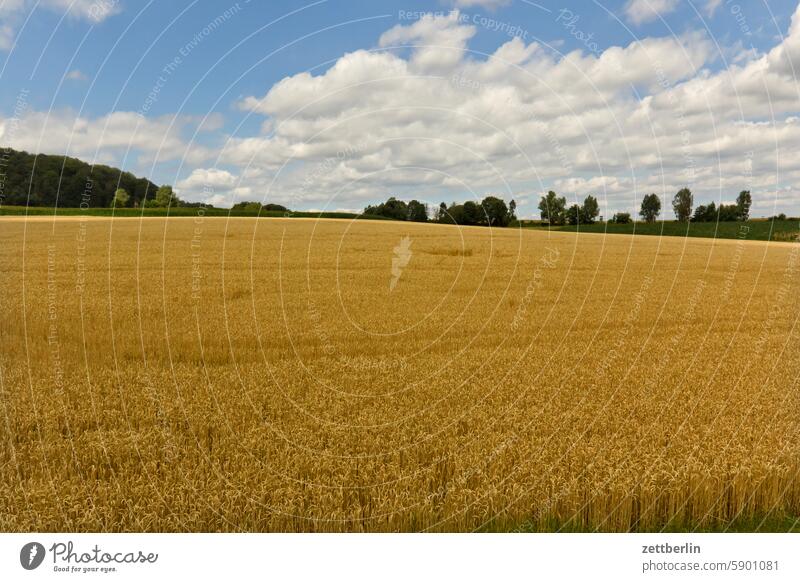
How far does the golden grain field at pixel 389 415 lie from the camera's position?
5852 mm

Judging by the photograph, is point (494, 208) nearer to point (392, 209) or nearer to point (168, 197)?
point (392, 209)

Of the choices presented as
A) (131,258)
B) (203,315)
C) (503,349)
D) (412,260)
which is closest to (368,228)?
(412,260)

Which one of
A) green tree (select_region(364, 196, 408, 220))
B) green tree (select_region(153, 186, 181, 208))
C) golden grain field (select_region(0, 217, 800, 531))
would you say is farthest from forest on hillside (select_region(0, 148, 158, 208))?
green tree (select_region(364, 196, 408, 220))

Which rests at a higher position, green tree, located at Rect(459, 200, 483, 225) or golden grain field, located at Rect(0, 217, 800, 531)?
green tree, located at Rect(459, 200, 483, 225)

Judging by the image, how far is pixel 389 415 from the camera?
796 cm

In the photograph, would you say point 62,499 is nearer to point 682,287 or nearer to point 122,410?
point 122,410

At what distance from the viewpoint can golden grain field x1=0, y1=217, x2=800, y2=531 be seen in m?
5.85

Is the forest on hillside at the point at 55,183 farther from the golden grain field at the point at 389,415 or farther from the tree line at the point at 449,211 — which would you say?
the tree line at the point at 449,211

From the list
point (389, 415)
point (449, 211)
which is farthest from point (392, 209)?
point (389, 415)

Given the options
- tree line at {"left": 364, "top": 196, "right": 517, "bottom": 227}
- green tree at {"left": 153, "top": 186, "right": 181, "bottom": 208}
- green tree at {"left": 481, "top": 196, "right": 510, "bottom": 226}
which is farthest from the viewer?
green tree at {"left": 481, "top": 196, "right": 510, "bottom": 226}

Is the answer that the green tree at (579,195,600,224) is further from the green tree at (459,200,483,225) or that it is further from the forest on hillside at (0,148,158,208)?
the forest on hillside at (0,148,158,208)

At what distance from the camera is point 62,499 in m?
5.68

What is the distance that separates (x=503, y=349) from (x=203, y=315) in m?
8.96

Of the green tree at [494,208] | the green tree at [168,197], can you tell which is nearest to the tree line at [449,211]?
the green tree at [494,208]
